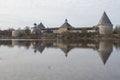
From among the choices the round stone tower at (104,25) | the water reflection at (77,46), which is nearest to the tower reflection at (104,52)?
the water reflection at (77,46)

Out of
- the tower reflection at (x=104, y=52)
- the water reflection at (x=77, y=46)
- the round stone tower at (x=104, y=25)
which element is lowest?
the water reflection at (x=77, y=46)

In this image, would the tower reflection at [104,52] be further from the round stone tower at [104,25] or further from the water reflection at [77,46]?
the round stone tower at [104,25]

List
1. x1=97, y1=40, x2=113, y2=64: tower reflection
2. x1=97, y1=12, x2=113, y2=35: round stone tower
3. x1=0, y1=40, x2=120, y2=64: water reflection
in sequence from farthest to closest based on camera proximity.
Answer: x1=97, y1=12, x2=113, y2=35: round stone tower
x1=0, y1=40, x2=120, y2=64: water reflection
x1=97, y1=40, x2=113, y2=64: tower reflection

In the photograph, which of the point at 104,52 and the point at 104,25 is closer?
the point at 104,52

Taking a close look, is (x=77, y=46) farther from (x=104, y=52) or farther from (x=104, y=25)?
(x=104, y=25)

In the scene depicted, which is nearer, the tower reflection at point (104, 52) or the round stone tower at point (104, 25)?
the tower reflection at point (104, 52)

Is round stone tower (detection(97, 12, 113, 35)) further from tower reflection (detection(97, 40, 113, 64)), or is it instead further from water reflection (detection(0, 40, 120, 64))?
tower reflection (detection(97, 40, 113, 64))

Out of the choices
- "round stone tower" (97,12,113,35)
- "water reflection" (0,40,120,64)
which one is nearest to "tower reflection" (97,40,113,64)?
"water reflection" (0,40,120,64)

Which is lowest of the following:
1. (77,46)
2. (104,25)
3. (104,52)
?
(77,46)

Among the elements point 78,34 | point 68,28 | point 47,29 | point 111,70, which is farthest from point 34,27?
point 111,70

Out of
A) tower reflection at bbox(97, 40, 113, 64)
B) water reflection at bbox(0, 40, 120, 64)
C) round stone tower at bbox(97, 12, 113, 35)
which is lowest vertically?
water reflection at bbox(0, 40, 120, 64)

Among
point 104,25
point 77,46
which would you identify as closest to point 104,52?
point 77,46

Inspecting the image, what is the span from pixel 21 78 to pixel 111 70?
13.2 ft

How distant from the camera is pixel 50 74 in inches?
388
